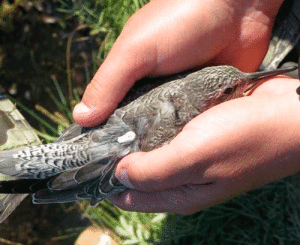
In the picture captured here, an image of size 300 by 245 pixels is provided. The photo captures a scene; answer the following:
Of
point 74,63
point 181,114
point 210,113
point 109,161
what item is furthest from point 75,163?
point 74,63

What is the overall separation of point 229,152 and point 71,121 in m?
1.38

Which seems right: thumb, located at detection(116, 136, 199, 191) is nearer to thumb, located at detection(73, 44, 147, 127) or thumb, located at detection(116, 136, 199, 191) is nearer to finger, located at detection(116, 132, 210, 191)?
finger, located at detection(116, 132, 210, 191)

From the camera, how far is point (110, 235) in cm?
261

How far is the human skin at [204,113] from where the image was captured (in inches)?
69.3

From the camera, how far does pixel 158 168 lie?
1.79 m

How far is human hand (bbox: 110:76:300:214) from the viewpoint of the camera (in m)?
1.74

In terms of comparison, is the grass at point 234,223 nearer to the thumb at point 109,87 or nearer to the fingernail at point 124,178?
the fingernail at point 124,178

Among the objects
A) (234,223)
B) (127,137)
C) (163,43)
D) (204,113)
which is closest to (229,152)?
(204,113)

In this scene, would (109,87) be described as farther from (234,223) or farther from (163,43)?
(234,223)

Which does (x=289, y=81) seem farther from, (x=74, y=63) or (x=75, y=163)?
(x=74, y=63)

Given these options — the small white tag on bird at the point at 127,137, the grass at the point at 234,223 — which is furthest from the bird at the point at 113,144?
the grass at the point at 234,223

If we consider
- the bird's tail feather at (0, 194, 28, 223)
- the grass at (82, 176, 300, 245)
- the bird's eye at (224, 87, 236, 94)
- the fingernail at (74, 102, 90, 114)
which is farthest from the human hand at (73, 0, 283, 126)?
the grass at (82, 176, 300, 245)

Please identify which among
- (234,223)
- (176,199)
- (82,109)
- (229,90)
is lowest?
(234,223)

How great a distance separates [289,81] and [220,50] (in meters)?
0.41
